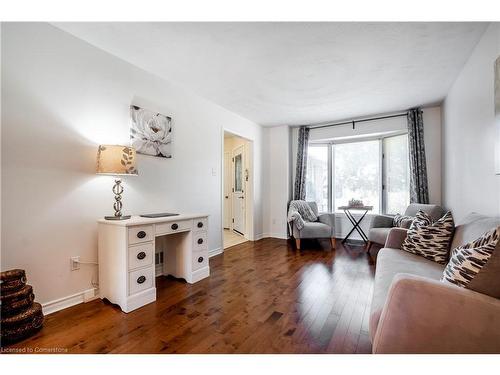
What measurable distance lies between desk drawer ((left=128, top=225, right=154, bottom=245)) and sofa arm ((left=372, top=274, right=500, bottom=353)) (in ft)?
5.82

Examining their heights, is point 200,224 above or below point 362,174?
below

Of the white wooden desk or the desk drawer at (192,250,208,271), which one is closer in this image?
the white wooden desk

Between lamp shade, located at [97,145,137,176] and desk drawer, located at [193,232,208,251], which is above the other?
lamp shade, located at [97,145,137,176]

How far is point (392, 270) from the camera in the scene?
165 cm

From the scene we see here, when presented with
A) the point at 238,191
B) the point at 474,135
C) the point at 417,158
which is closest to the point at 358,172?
the point at 417,158

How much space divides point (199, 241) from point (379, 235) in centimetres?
255

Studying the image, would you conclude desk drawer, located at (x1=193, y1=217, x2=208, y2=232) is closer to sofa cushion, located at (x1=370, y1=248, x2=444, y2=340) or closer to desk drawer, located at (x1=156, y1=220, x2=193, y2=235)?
desk drawer, located at (x1=156, y1=220, x2=193, y2=235)

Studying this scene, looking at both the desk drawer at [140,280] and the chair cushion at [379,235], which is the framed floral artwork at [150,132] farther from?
the chair cushion at [379,235]

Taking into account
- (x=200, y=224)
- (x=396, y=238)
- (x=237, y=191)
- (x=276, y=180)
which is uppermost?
(x=276, y=180)

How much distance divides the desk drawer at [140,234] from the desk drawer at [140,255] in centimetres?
Answer: 4

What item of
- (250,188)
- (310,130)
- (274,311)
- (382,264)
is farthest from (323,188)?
(274,311)

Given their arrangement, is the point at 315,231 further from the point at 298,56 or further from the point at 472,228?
the point at 298,56

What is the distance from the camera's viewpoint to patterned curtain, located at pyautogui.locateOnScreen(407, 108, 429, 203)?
3.59 meters

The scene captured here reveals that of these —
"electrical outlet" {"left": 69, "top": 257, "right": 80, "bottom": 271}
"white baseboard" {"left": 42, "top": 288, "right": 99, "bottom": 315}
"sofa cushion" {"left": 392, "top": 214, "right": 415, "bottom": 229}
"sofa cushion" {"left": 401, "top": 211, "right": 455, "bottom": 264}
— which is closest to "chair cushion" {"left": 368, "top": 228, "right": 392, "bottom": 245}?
"sofa cushion" {"left": 392, "top": 214, "right": 415, "bottom": 229}
